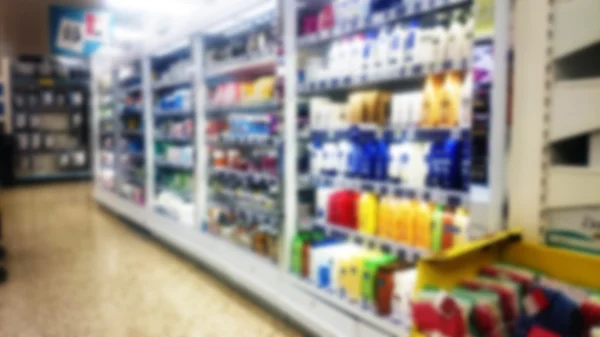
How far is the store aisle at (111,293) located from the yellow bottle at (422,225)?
1.21 metres

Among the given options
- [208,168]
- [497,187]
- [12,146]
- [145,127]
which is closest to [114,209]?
[145,127]

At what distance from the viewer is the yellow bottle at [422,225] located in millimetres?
2662

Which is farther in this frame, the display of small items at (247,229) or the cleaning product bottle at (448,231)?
the display of small items at (247,229)

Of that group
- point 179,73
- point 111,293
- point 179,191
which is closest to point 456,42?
point 111,293

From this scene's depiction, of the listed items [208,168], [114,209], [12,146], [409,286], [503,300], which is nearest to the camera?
[503,300]

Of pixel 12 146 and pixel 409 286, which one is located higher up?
pixel 12 146

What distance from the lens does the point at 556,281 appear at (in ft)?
5.17

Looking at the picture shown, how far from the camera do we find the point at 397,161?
9.32 ft

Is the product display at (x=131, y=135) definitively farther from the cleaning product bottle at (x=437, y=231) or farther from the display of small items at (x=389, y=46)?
the cleaning product bottle at (x=437, y=231)

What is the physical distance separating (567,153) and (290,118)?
1919mm

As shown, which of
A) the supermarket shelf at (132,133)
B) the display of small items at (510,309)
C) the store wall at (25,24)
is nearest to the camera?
the display of small items at (510,309)

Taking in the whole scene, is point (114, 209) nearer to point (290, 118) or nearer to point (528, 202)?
point (290, 118)

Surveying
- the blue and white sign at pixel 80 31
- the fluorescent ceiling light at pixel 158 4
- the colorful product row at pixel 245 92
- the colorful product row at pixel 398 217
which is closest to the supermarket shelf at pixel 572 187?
the colorful product row at pixel 398 217

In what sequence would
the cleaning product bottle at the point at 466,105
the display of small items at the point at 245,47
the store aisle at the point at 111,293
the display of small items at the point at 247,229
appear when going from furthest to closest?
the display of small items at the point at 245,47 < the display of small items at the point at 247,229 < the store aisle at the point at 111,293 < the cleaning product bottle at the point at 466,105
